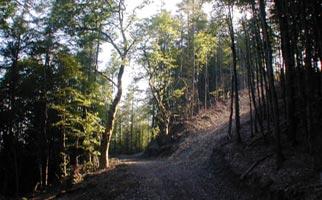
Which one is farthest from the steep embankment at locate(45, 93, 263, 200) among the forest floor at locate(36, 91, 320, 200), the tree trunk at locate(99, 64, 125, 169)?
the tree trunk at locate(99, 64, 125, 169)

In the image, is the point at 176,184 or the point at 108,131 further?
the point at 108,131

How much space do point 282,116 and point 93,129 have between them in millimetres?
10295

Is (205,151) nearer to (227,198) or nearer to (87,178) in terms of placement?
(87,178)

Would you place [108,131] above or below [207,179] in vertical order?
above

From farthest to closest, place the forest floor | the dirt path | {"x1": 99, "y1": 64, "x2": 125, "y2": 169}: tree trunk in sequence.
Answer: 1. {"x1": 99, "y1": 64, "x2": 125, "y2": 169}: tree trunk
2. the dirt path
3. the forest floor

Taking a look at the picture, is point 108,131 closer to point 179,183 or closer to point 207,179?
point 179,183

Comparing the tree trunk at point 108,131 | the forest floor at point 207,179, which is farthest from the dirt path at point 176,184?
the tree trunk at point 108,131

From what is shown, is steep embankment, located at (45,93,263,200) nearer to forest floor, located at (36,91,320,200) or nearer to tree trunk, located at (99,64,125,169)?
forest floor, located at (36,91,320,200)

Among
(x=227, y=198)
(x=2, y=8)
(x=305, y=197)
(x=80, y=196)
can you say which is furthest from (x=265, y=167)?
(x=2, y=8)

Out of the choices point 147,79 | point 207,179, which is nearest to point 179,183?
point 207,179

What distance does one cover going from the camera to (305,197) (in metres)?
8.39

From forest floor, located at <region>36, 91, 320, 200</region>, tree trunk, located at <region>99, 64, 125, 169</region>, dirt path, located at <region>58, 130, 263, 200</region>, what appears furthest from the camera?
tree trunk, located at <region>99, 64, 125, 169</region>

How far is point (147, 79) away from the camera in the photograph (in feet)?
108

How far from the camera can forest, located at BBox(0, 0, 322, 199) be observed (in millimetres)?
12184
